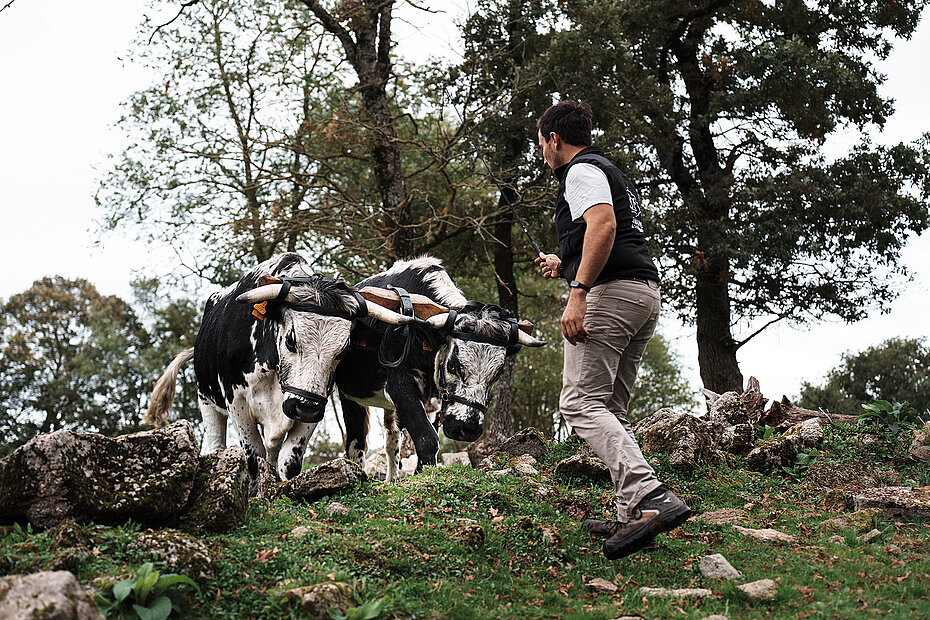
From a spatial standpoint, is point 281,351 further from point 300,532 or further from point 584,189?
point 584,189

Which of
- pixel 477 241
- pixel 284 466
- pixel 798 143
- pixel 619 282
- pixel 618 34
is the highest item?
pixel 618 34

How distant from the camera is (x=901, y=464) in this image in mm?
8406

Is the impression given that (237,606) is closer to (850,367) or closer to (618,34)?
(618,34)

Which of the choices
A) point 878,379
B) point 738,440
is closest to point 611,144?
point 738,440

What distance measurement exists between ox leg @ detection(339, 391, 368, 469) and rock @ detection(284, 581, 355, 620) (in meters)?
6.35

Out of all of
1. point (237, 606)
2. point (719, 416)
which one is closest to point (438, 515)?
point (237, 606)

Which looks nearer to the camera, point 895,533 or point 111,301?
point 895,533

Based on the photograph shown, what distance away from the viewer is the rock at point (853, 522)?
617cm

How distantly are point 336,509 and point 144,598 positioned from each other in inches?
90.2

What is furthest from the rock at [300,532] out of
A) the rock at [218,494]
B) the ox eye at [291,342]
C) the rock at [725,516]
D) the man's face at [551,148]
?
the rock at [725,516]

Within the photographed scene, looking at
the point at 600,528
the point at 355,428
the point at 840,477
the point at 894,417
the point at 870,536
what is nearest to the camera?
the point at 600,528

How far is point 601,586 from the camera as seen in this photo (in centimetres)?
489

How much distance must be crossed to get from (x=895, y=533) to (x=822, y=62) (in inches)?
464

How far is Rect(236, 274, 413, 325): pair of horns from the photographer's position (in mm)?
7961
